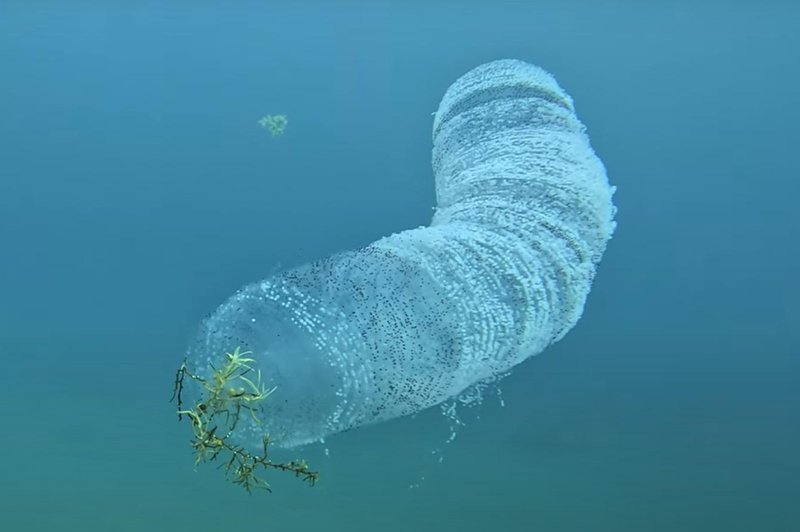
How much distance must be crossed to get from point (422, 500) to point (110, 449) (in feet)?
3.82

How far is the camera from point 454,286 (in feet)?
7.48

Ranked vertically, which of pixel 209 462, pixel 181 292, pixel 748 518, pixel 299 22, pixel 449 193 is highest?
pixel 299 22

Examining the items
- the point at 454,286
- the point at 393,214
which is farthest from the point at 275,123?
the point at 454,286

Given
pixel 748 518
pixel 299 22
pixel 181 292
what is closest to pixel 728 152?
pixel 748 518

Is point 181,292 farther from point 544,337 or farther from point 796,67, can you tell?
→ point 796,67

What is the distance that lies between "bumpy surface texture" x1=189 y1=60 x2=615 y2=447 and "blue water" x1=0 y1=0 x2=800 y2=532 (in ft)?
0.26

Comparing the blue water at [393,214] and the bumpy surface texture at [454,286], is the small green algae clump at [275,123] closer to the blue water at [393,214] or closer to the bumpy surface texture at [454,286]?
the blue water at [393,214]

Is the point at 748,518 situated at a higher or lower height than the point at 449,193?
lower

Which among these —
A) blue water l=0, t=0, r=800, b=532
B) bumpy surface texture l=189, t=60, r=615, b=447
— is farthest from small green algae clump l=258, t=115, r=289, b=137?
bumpy surface texture l=189, t=60, r=615, b=447

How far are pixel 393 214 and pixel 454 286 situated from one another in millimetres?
350

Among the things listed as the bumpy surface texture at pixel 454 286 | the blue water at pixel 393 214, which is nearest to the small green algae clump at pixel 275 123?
the blue water at pixel 393 214

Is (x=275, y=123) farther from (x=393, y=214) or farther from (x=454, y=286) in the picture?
Result: (x=454, y=286)

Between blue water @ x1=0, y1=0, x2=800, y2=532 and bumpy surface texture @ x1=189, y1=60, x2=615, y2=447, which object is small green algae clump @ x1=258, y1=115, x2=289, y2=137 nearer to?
blue water @ x1=0, y1=0, x2=800, y2=532

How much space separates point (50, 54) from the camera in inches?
97.7
